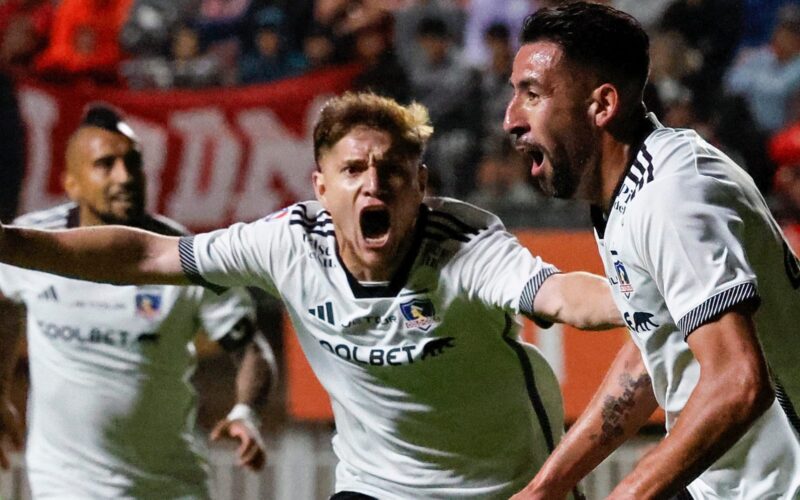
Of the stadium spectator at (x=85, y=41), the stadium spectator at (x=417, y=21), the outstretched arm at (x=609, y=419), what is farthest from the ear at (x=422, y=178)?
the stadium spectator at (x=85, y=41)

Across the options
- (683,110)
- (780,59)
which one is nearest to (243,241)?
(683,110)

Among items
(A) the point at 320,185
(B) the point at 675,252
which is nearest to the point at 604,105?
(B) the point at 675,252

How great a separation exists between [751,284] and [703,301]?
86mm

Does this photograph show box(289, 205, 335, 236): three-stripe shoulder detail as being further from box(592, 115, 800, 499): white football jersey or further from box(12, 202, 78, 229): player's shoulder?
box(12, 202, 78, 229): player's shoulder

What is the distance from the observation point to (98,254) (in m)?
3.71

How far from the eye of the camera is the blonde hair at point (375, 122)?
12.8ft

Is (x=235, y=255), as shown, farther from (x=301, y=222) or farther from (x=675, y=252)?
(x=675, y=252)

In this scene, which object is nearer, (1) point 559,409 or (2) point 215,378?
(1) point 559,409

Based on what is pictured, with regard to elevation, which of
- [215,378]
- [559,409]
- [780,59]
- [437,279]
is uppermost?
[780,59]

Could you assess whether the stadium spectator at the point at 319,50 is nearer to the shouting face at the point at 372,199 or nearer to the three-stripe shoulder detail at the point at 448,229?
the shouting face at the point at 372,199

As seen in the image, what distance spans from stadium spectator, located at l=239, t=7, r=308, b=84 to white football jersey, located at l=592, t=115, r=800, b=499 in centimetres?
561

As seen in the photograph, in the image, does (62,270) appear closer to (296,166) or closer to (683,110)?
(296,166)

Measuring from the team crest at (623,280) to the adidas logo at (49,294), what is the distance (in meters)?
2.87

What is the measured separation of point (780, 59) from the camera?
8.24 meters
